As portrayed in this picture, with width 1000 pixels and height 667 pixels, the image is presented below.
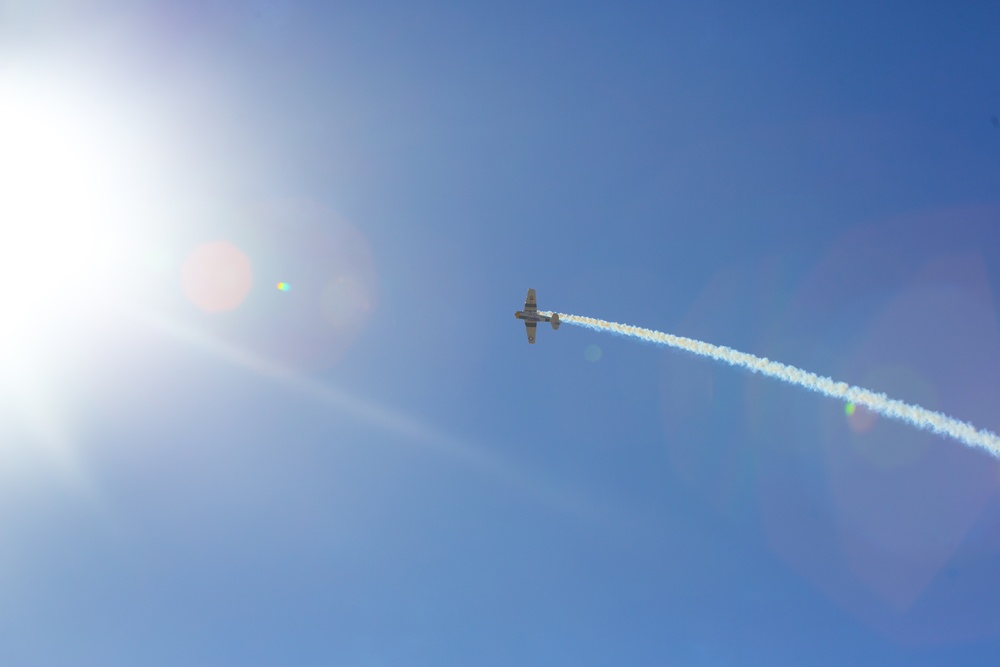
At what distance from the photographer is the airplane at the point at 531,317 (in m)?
85.9

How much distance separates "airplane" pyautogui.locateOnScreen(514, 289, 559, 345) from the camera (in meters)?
85.9

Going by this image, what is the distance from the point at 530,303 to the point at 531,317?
2.40 m

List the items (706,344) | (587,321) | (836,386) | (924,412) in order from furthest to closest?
(587,321) < (706,344) < (836,386) < (924,412)

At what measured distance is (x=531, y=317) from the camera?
3391 inches

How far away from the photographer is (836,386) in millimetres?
66062

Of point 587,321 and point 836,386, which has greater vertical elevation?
point 587,321

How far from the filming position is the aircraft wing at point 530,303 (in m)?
86.6

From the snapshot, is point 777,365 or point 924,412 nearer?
point 924,412

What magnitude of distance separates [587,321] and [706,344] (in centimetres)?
1816

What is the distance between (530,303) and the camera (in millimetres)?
86812

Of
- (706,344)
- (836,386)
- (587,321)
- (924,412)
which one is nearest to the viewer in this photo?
(924,412)

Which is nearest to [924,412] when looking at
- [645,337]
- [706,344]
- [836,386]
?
[836,386]

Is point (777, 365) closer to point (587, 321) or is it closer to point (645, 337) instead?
point (645, 337)

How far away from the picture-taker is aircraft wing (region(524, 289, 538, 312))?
284 ft
